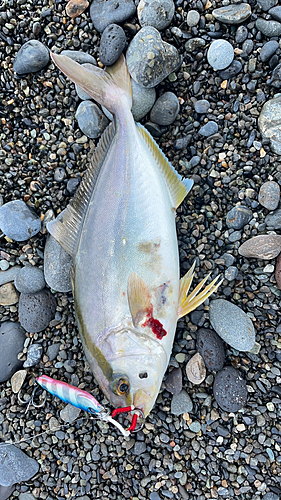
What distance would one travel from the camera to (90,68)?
279 cm

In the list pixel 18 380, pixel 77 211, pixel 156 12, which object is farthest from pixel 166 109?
pixel 18 380

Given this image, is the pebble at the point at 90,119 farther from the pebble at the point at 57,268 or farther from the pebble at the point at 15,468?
the pebble at the point at 15,468

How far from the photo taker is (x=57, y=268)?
3035 mm

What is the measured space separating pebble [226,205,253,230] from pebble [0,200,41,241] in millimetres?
1735

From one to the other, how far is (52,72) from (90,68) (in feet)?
1.80

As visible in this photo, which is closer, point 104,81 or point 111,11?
point 104,81

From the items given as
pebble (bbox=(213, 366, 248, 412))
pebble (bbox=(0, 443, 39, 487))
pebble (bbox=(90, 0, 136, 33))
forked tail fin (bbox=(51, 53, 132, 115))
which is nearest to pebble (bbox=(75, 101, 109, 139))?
forked tail fin (bbox=(51, 53, 132, 115))

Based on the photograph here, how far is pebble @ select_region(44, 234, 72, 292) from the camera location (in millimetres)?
3037

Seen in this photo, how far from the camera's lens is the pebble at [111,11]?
2.95 meters

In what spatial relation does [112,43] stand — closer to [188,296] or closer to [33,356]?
[188,296]

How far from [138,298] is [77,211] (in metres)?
0.87

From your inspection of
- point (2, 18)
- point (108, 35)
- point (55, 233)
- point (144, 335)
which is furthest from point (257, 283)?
point (2, 18)

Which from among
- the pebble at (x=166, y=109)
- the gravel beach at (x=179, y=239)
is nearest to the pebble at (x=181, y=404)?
the gravel beach at (x=179, y=239)

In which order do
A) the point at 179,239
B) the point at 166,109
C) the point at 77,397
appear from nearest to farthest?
the point at 77,397
the point at 166,109
the point at 179,239
